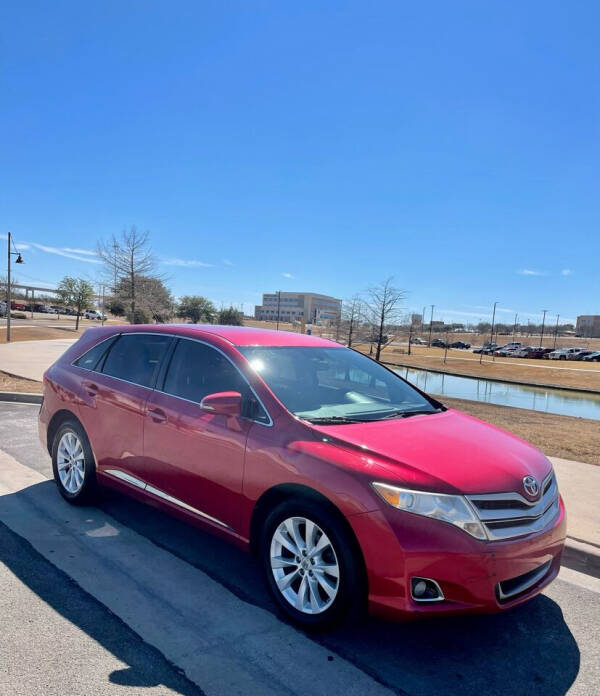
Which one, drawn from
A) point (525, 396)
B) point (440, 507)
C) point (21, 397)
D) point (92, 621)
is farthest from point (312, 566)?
point (525, 396)

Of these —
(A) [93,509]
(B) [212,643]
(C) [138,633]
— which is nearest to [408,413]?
(B) [212,643]

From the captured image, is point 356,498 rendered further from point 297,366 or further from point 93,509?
point 93,509

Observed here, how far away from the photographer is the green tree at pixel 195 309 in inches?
2499

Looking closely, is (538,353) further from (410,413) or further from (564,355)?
(410,413)

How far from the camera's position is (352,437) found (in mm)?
2930

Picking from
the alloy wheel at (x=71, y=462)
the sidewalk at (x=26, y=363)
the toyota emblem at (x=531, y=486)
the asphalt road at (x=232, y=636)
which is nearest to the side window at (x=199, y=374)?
the asphalt road at (x=232, y=636)

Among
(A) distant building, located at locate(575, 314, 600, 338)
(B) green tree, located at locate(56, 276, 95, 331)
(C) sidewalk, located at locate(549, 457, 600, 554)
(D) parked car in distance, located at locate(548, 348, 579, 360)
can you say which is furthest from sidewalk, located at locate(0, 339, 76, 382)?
(A) distant building, located at locate(575, 314, 600, 338)

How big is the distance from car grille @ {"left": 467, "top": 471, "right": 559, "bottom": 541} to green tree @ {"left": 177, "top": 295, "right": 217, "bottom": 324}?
60.9 meters

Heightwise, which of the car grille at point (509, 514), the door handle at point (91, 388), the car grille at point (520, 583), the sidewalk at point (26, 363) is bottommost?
the sidewalk at point (26, 363)

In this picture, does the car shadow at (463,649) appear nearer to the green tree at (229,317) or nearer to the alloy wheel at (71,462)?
the alloy wheel at (71,462)

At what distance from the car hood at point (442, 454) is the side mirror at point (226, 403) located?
57cm

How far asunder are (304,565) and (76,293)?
200ft

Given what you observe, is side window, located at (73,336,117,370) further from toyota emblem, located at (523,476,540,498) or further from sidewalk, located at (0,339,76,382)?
sidewalk, located at (0,339,76,382)

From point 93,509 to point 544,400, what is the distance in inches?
996
